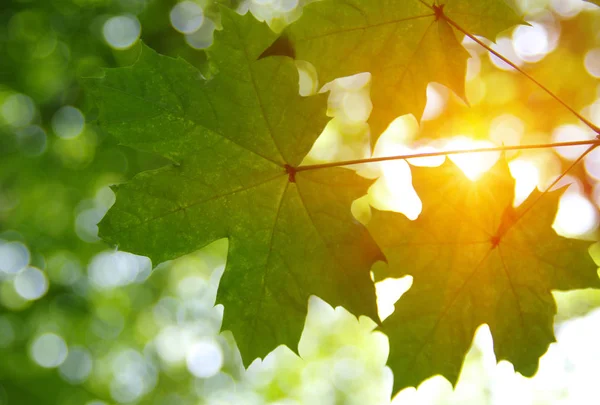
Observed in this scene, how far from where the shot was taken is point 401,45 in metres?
Answer: 1.98

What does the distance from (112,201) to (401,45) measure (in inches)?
301

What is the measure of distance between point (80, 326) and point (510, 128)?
844cm

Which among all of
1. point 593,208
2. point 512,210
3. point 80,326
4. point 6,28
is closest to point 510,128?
point 593,208

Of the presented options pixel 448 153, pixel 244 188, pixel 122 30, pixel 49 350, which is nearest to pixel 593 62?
pixel 122 30

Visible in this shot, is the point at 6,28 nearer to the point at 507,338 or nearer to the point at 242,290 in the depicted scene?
the point at 242,290

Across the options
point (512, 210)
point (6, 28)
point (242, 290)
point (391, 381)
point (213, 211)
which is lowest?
point (391, 381)

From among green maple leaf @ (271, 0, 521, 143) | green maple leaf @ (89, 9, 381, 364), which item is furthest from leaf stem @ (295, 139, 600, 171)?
green maple leaf @ (271, 0, 521, 143)

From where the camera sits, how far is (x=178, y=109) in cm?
182

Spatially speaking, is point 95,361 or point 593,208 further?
point 95,361

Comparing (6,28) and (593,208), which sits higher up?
(6,28)

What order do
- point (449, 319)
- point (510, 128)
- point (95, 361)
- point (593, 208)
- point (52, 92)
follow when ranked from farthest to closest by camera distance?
point (95, 361)
point (52, 92)
point (510, 128)
point (593, 208)
point (449, 319)

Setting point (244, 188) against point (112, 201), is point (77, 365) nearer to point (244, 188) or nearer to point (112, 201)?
point (112, 201)

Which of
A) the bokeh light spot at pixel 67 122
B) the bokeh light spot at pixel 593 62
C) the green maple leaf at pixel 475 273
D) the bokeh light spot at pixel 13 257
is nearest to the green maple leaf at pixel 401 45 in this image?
the green maple leaf at pixel 475 273

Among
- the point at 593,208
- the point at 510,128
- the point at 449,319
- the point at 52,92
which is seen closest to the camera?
the point at 449,319
